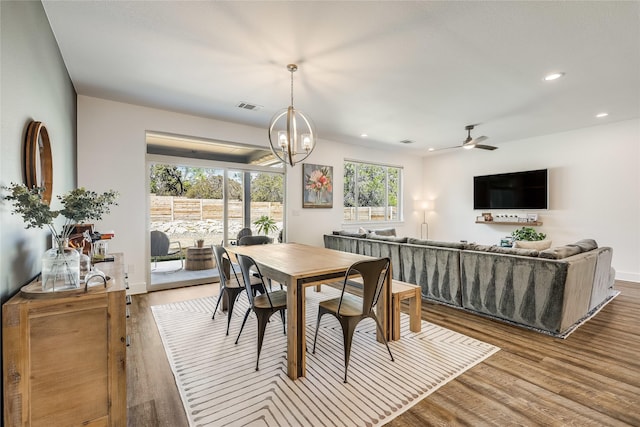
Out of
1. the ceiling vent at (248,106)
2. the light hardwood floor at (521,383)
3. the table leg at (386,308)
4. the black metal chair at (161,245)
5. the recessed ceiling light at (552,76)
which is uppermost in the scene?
the ceiling vent at (248,106)

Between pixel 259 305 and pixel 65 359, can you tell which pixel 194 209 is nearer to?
pixel 259 305

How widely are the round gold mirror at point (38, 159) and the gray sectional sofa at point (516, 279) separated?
3.84 metres

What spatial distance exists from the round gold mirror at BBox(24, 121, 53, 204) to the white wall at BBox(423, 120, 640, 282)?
747cm

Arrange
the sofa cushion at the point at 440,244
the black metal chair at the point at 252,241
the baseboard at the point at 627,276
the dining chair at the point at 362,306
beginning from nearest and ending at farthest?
1. the dining chair at the point at 362,306
2. the sofa cushion at the point at 440,244
3. the black metal chair at the point at 252,241
4. the baseboard at the point at 627,276

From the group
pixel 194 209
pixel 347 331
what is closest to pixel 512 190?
pixel 347 331

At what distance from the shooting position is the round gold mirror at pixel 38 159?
5.70 feet

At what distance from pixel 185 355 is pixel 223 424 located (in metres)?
0.97

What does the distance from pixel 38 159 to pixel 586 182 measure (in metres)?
7.61

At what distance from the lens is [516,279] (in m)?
3.02

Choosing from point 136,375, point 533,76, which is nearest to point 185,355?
point 136,375

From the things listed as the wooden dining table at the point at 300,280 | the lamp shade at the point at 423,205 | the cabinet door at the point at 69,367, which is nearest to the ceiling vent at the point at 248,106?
the wooden dining table at the point at 300,280

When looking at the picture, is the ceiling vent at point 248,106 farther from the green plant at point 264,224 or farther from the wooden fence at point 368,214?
the wooden fence at point 368,214

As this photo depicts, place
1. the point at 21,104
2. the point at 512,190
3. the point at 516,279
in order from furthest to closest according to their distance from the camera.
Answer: the point at 512,190 < the point at 516,279 < the point at 21,104

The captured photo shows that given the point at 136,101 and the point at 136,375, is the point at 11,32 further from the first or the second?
the point at 136,101
